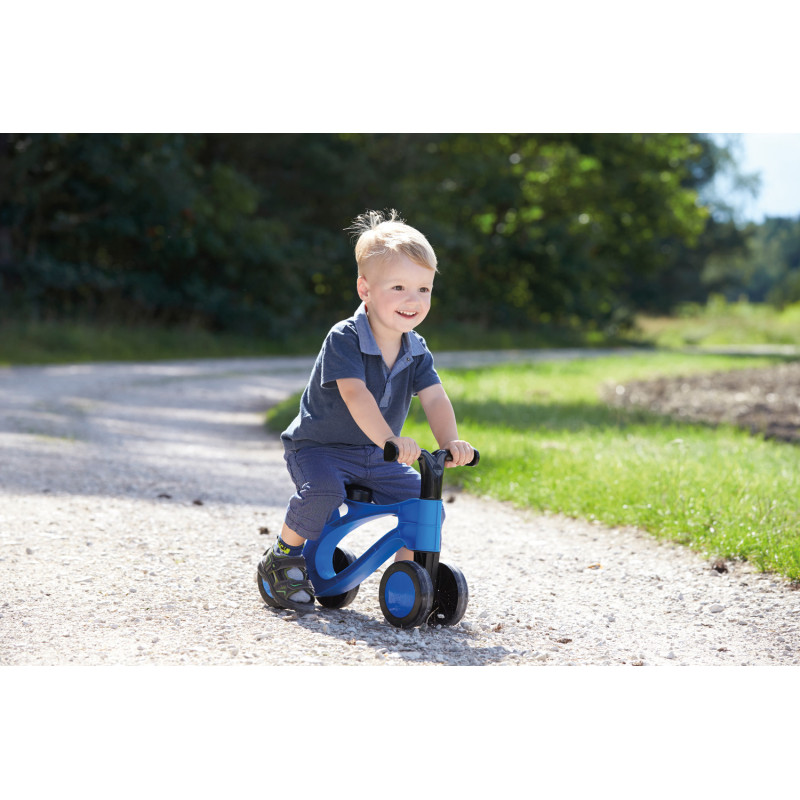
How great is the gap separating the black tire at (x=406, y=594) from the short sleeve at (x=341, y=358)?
0.75 m

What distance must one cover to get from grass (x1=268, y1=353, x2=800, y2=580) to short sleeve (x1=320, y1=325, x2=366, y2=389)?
2.36 m

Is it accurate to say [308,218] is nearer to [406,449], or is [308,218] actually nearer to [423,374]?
[423,374]

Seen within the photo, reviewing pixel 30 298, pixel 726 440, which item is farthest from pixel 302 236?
pixel 726 440

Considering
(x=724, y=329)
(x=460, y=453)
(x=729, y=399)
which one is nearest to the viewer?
(x=460, y=453)

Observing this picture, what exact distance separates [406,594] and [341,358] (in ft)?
3.03

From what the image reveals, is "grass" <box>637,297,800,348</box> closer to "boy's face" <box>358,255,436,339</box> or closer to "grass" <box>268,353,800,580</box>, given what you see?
"grass" <box>268,353,800,580</box>

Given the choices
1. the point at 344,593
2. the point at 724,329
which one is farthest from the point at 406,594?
the point at 724,329

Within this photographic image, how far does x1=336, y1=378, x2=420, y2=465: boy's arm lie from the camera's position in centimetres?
370

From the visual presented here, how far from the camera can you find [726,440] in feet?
28.2

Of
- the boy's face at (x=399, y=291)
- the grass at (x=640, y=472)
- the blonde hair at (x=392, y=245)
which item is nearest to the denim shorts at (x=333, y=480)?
the boy's face at (x=399, y=291)

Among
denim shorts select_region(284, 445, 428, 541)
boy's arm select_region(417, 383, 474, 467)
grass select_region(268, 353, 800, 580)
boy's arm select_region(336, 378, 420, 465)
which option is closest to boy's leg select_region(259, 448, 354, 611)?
denim shorts select_region(284, 445, 428, 541)

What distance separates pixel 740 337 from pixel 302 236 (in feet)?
75.3

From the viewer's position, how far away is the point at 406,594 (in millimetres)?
3832

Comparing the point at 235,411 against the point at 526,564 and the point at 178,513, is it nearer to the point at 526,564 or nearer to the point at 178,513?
the point at 178,513
